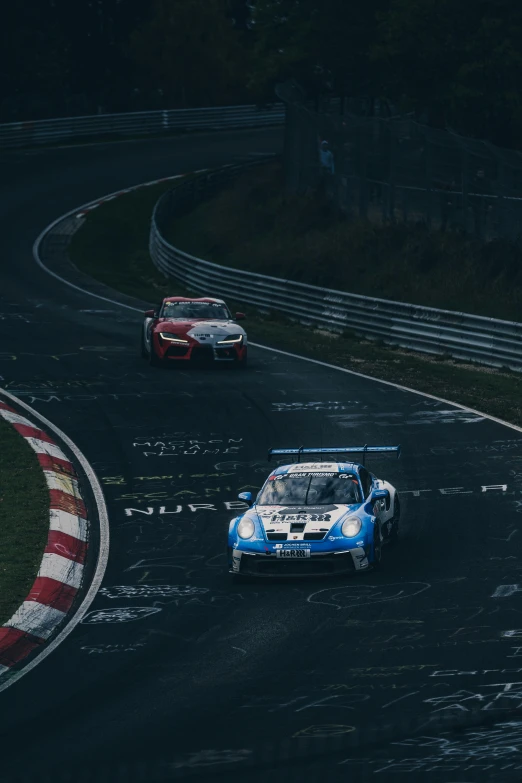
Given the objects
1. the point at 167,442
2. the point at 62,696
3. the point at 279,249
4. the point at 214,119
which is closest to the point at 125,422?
the point at 167,442

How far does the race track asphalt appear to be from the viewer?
1023cm

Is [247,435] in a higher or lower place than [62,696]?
lower

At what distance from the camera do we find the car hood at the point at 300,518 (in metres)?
15.9

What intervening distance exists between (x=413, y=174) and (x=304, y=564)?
2711cm

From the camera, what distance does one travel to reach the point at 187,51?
291 ft

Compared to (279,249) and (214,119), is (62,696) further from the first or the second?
(214,119)

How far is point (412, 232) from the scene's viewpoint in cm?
4266

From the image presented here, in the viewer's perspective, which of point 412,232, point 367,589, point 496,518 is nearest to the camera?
point 367,589

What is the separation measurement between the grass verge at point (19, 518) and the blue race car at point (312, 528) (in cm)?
266

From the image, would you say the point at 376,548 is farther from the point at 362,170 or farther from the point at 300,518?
the point at 362,170

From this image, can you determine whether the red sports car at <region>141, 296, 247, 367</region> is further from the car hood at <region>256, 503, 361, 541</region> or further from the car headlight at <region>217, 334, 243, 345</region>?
the car hood at <region>256, 503, 361, 541</region>

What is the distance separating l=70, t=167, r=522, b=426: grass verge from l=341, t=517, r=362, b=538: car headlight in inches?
381

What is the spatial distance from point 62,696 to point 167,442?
12.4m

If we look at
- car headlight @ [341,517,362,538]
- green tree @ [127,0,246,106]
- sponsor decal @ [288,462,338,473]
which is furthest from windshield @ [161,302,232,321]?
green tree @ [127,0,246,106]
